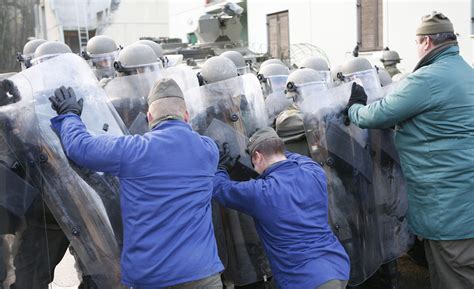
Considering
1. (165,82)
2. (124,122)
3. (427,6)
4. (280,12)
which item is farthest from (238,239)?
(280,12)

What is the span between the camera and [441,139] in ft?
11.0

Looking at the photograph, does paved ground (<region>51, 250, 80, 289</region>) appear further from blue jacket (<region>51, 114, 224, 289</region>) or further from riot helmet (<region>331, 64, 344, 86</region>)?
riot helmet (<region>331, 64, 344, 86</region>)

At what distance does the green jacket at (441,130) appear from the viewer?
10.8 feet

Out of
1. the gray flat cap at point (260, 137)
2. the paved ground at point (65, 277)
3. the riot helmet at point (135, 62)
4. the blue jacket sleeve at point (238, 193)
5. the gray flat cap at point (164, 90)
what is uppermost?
the riot helmet at point (135, 62)

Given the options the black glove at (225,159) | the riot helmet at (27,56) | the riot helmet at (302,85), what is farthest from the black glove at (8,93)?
the riot helmet at (27,56)

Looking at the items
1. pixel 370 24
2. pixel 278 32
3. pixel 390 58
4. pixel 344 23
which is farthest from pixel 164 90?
pixel 278 32

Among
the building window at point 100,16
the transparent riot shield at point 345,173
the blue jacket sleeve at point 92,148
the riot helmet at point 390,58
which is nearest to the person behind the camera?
the blue jacket sleeve at point 92,148

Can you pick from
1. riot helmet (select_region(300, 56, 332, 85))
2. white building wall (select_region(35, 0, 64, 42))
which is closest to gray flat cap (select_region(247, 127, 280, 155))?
riot helmet (select_region(300, 56, 332, 85))

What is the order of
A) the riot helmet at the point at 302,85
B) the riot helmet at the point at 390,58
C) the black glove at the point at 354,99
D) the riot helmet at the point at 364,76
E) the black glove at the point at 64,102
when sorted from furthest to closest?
the riot helmet at the point at 390,58, the riot helmet at the point at 364,76, the riot helmet at the point at 302,85, the black glove at the point at 354,99, the black glove at the point at 64,102

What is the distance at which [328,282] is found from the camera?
9.46 feet

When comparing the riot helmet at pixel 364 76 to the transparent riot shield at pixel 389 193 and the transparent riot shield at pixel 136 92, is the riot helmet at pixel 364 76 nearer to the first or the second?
the transparent riot shield at pixel 389 193

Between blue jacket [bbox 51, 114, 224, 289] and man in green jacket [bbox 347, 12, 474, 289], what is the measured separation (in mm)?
1451

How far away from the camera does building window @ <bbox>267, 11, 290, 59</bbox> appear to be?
1917 centimetres

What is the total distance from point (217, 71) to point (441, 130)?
155 cm
